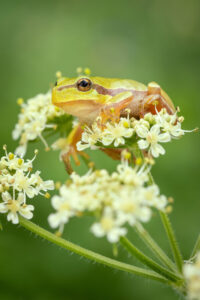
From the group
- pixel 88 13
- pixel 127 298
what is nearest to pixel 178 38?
pixel 88 13

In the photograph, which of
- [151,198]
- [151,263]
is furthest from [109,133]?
[151,263]

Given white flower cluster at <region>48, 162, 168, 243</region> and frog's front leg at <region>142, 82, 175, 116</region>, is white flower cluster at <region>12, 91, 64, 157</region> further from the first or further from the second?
white flower cluster at <region>48, 162, 168, 243</region>

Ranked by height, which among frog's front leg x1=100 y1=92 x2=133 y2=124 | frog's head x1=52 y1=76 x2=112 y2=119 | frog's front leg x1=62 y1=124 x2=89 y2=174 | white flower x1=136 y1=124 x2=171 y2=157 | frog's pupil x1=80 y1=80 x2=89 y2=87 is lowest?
white flower x1=136 y1=124 x2=171 y2=157

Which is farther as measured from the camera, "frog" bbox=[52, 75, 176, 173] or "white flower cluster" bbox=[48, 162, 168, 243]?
"frog" bbox=[52, 75, 176, 173]

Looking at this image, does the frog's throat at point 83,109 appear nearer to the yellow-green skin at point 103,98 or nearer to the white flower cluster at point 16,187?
the yellow-green skin at point 103,98

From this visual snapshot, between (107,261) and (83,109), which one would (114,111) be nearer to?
(83,109)

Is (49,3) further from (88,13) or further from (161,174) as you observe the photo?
(161,174)

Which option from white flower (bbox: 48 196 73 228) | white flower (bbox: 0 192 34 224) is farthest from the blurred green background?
white flower (bbox: 48 196 73 228)
